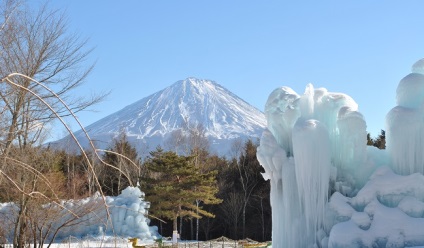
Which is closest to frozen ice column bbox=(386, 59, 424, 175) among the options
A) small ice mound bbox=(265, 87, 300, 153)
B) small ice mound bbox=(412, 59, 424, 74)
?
small ice mound bbox=(412, 59, 424, 74)

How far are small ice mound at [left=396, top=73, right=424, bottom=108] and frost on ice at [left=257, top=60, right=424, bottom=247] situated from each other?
18mm

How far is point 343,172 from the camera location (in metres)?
10.2

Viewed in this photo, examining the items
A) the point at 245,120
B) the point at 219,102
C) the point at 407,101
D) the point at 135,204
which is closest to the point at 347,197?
the point at 407,101

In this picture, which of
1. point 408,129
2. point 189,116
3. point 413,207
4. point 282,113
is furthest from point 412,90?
point 189,116

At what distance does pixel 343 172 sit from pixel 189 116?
7452cm

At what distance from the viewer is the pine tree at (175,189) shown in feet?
72.8

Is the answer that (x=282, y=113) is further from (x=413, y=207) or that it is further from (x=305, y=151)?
(x=413, y=207)

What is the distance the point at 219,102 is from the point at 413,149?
279 feet

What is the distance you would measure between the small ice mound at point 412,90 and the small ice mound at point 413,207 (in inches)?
75.7

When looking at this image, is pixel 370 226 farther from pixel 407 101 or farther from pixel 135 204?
pixel 135 204

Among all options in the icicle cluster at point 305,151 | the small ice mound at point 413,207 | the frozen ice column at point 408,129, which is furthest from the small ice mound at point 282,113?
the small ice mound at point 413,207

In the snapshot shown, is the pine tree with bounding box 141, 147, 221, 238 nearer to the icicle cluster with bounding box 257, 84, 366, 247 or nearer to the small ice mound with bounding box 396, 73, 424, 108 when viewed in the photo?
the icicle cluster with bounding box 257, 84, 366, 247

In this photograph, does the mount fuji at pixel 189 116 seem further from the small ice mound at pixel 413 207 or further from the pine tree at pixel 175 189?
the small ice mound at pixel 413 207

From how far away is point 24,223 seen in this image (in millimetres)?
7969
